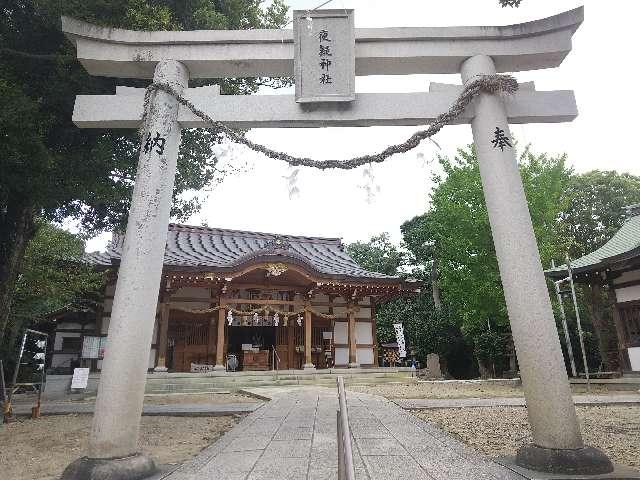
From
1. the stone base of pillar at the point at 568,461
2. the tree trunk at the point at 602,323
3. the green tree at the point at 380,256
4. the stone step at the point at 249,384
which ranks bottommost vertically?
the stone base of pillar at the point at 568,461

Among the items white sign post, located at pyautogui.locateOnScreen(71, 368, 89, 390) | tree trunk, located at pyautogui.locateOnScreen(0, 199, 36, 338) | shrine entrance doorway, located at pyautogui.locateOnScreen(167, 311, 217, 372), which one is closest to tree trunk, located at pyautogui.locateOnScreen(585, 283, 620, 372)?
shrine entrance doorway, located at pyautogui.locateOnScreen(167, 311, 217, 372)

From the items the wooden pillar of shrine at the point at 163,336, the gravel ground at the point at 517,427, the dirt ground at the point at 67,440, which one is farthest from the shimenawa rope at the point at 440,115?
the wooden pillar of shrine at the point at 163,336

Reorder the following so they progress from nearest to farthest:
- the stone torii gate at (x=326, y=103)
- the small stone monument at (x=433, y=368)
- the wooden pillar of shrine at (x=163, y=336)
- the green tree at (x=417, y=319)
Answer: the stone torii gate at (x=326, y=103), the wooden pillar of shrine at (x=163, y=336), the small stone monument at (x=433, y=368), the green tree at (x=417, y=319)

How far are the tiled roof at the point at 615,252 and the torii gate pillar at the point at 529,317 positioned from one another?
9.92 meters

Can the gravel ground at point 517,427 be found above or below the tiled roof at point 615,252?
below

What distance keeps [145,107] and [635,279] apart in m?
14.7

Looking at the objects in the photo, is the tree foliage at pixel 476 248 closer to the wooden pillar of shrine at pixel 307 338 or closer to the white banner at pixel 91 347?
the wooden pillar of shrine at pixel 307 338

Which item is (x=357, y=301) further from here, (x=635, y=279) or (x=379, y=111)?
(x=379, y=111)

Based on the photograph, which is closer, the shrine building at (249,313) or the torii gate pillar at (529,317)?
the torii gate pillar at (529,317)

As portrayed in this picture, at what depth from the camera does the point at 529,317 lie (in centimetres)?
397

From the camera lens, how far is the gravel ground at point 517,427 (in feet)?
14.7

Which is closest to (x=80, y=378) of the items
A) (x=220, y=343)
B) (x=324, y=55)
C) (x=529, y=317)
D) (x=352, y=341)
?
(x=220, y=343)

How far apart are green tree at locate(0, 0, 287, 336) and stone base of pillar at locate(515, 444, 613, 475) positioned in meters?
7.03

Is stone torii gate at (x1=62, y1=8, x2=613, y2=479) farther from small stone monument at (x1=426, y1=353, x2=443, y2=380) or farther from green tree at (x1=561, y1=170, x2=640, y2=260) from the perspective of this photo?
green tree at (x1=561, y1=170, x2=640, y2=260)
